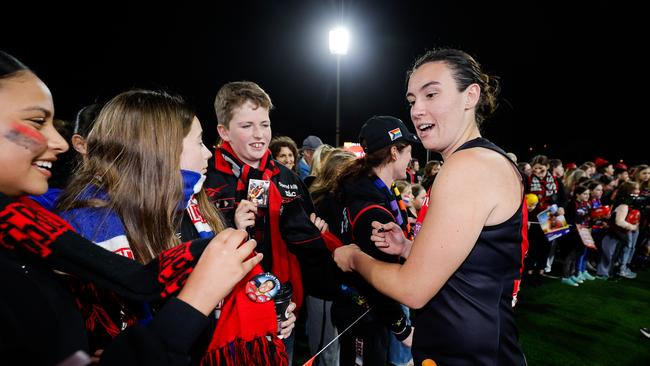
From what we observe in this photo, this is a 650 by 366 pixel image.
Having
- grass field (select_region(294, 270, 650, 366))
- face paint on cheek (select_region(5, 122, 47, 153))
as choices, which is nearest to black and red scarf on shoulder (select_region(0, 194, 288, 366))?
face paint on cheek (select_region(5, 122, 47, 153))

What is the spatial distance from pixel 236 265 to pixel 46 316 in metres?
0.50

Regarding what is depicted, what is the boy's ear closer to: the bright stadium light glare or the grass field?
the grass field

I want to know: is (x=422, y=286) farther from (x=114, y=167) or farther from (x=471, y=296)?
(x=114, y=167)

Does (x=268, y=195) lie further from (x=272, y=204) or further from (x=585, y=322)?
(x=585, y=322)

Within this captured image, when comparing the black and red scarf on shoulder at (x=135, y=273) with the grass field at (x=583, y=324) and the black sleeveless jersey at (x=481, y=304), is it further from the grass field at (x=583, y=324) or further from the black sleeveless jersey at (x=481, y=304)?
the grass field at (x=583, y=324)

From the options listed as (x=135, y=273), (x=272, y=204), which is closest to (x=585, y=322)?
(x=272, y=204)

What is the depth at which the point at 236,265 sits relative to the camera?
1139 mm

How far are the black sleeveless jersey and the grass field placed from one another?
313 cm

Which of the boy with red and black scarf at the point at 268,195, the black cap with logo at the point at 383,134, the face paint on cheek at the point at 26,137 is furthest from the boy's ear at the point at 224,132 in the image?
the face paint on cheek at the point at 26,137

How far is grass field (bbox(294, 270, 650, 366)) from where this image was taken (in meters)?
4.50

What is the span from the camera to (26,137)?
99 centimetres

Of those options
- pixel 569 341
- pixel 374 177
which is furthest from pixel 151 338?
pixel 569 341

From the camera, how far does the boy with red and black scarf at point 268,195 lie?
2.79m

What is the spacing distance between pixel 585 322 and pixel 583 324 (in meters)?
0.12
